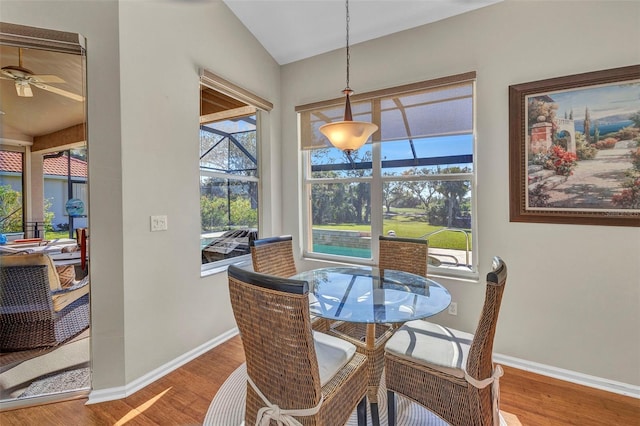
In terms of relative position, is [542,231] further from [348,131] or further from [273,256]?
[273,256]

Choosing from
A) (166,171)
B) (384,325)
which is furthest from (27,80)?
(384,325)

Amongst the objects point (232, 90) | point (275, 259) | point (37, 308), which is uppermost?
point (232, 90)

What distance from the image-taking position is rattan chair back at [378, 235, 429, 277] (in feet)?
7.63

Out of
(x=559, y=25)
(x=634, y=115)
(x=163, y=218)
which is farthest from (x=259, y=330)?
(x=559, y=25)

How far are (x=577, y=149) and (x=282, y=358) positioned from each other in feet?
8.15

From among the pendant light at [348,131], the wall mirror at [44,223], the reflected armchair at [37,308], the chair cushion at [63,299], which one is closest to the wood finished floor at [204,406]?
the wall mirror at [44,223]

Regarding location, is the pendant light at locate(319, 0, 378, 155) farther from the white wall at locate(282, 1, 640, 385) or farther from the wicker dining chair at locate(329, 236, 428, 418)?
the white wall at locate(282, 1, 640, 385)

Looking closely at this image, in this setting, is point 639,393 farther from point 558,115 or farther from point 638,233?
point 558,115

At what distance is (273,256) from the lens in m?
2.34

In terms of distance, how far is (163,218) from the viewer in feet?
7.15

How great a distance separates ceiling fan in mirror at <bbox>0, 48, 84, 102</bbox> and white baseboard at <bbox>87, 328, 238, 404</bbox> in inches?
77.8

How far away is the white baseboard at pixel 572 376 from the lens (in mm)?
1955

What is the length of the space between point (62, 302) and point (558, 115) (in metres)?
3.85

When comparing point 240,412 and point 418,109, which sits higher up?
A: point 418,109
